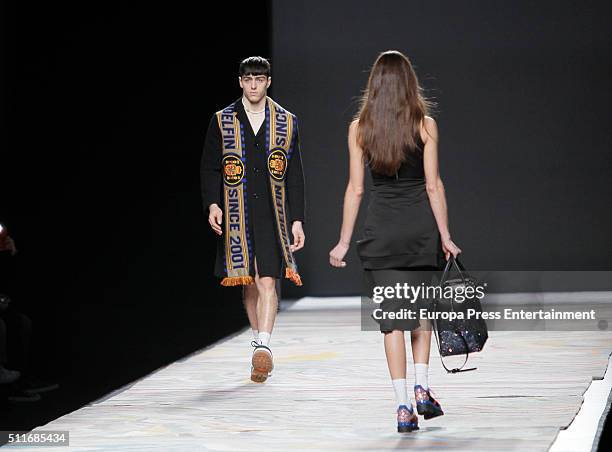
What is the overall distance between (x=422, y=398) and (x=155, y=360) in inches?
82.3

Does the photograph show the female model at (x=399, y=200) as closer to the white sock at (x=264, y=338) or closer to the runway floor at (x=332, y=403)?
the runway floor at (x=332, y=403)

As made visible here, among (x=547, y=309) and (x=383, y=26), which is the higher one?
(x=383, y=26)

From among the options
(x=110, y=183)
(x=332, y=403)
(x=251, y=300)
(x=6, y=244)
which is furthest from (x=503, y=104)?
(x=6, y=244)

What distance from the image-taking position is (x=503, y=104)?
8711 mm

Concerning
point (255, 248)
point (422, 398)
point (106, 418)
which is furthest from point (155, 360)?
point (422, 398)

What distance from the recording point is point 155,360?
201 inches

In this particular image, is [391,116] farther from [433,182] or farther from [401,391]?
[401,391]

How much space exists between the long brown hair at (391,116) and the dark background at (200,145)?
4.31ft

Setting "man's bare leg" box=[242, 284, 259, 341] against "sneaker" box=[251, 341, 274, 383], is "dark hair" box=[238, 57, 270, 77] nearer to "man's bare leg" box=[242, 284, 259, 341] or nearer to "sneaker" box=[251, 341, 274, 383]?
"man's bare leg" box=[242, 284, 259, 341]

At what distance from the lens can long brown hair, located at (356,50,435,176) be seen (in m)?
3.22

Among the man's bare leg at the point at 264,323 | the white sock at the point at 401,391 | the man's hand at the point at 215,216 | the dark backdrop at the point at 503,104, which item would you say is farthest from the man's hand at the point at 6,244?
the dark backdrop at the point at 503,104

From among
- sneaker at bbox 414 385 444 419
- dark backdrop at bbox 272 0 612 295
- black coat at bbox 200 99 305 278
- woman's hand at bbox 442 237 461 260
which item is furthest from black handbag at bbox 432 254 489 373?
dark backdrop at bbox 272 0 612 295

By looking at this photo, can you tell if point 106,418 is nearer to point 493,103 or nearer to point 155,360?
point 155,360

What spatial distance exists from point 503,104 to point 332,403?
17.4ft
